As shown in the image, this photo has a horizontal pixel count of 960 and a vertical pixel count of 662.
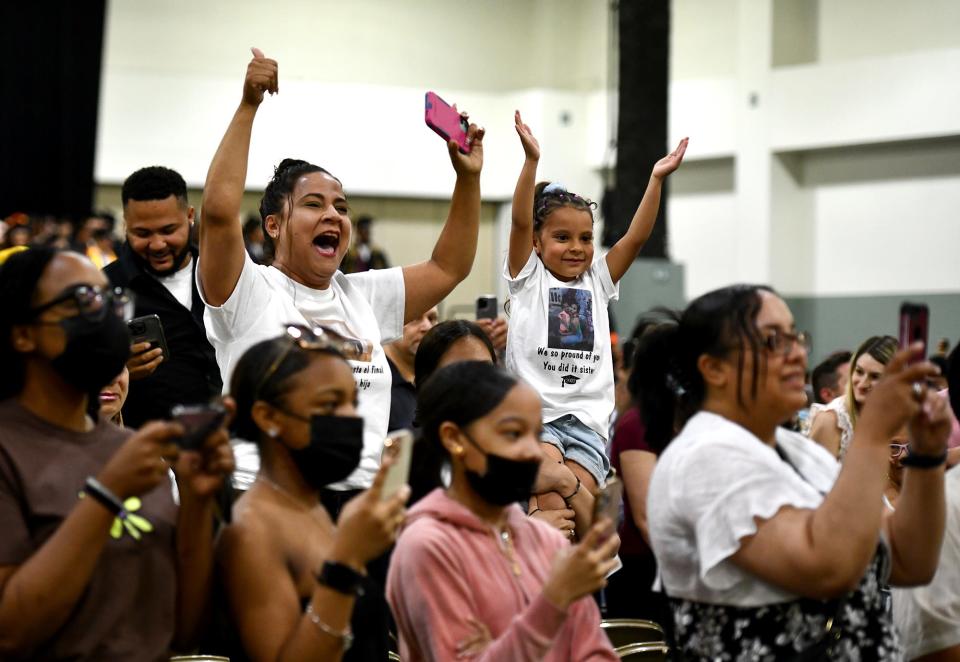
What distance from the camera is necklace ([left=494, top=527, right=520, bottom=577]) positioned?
109 inches

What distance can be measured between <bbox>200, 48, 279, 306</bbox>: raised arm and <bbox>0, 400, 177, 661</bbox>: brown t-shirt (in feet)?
3.36

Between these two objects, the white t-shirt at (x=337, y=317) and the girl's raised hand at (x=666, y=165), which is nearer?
the white t-shirt at (x=337, y=317)

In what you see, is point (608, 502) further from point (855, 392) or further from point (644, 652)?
point (855, 392)

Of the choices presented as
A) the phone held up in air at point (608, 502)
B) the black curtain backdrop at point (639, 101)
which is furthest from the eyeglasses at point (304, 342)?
the black curtain backdrop at point (639, 101)

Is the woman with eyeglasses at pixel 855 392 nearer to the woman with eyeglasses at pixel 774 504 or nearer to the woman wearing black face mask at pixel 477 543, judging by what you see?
the woman with eyeglasses at pixel 774 504

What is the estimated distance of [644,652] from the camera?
402cm

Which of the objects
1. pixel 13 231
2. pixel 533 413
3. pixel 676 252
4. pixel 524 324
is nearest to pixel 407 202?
pixel 676 252

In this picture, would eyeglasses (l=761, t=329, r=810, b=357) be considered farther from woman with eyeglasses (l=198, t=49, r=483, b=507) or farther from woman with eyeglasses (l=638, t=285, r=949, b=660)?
woman with eyeglasses (l=198, t=49, r=483, b=507)

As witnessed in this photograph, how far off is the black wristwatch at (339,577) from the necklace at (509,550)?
0.51 m

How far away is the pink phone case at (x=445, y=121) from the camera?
3.63 m

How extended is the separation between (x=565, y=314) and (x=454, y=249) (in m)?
0.58

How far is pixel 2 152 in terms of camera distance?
50.1 feet

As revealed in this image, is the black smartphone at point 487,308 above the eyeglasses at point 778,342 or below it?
above

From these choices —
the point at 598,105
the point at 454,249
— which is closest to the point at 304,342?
the point at 454,249
